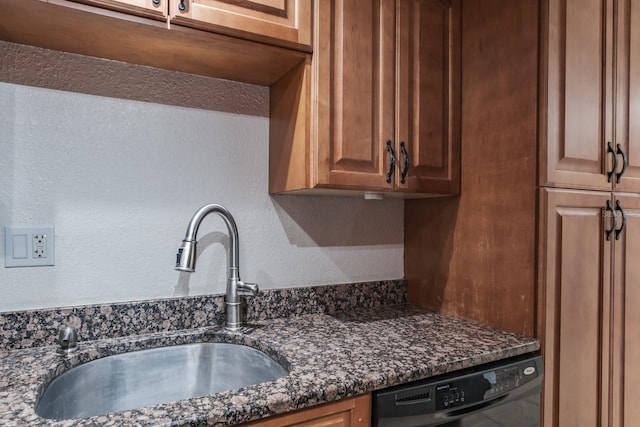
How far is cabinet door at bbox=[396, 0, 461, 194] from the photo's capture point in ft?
4.44

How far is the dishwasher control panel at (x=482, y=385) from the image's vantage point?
1081 mm

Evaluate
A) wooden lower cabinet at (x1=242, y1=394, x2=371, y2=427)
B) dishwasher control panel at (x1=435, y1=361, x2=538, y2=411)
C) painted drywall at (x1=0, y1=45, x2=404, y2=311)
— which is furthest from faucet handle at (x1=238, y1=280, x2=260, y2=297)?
dishwasher control panel at (x1=435, y1=361, x2=538, y2=411)

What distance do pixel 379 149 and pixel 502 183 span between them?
1.40 ft

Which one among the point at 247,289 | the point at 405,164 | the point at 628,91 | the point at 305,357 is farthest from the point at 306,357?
the point at 628,91

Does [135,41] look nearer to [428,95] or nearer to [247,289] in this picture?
[247,289]

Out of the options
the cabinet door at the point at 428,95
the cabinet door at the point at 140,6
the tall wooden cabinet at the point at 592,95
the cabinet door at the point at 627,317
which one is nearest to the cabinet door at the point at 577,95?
the tall wooden cabinet at the point at 592,95

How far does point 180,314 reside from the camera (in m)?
1.35

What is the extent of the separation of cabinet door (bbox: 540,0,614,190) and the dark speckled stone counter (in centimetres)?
57

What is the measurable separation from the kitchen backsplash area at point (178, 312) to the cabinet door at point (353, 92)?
518 millimetres

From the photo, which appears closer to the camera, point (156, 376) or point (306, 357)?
point (306, 357)

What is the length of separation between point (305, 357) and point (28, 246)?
0.85 meters

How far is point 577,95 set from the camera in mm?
1312

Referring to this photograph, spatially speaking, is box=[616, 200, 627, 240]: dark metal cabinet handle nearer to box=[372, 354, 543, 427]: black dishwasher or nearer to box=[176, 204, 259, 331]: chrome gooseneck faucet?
box=[372, 354, 543, 427]: black dishwasher

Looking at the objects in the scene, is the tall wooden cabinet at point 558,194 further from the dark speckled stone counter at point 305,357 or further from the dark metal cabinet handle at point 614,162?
the dark speckled stone counter at point 305,357
